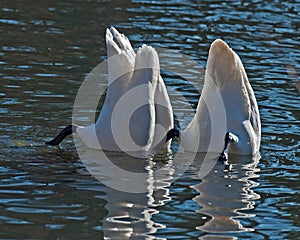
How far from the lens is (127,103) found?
30.4ft

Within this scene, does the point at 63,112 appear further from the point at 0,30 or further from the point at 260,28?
the point at 260,28

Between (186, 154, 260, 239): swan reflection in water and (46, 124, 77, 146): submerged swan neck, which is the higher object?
(46, 124, 77, 146): submerged swan neck

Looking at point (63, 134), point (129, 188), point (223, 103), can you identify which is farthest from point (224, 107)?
point (63, 134)

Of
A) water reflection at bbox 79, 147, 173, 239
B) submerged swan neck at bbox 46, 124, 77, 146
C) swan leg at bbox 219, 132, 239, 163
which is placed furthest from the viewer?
submerged swan neck at bbox 46, 124, 77, 146

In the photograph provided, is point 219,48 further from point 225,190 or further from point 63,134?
point 63,134

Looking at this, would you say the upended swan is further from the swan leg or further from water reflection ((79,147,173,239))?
the swan leg

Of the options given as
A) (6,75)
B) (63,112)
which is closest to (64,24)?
(6,75)

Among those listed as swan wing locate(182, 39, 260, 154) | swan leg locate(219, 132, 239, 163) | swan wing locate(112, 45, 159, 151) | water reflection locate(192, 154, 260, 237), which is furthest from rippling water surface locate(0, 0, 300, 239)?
swan wing locate(112, 45, 159, 151)

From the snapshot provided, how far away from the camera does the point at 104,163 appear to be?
368 inches

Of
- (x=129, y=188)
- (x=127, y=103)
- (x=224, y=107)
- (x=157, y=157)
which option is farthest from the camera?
(x=157, y=157)

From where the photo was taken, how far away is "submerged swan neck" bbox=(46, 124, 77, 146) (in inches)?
383

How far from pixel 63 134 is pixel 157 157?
1042mm

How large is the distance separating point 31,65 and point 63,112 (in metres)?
2.19

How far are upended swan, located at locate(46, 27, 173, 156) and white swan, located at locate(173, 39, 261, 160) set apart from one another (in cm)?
55
